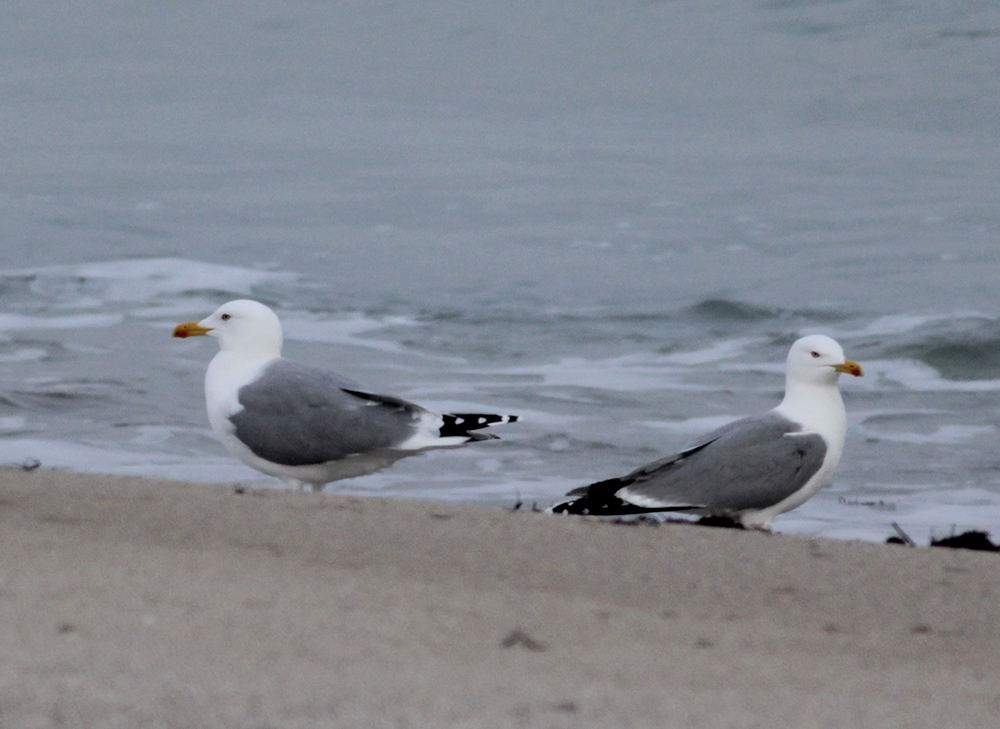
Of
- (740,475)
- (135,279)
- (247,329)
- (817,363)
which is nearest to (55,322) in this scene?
(135,279)

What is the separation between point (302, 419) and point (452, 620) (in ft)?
11.0

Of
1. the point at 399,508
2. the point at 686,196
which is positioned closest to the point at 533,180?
the point at 686,196

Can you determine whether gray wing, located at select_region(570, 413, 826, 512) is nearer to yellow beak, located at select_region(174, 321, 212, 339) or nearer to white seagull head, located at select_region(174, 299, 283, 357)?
A: white seagull head, located at select_region(174, 299, 283, 357)

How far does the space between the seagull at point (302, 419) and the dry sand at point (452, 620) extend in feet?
6.39

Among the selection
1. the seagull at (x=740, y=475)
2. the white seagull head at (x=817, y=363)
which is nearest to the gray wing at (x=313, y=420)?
the seagull at (x=740, y=475)

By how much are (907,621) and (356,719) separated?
1.42m

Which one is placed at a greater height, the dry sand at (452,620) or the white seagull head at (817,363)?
the white seagull head at (817,363)

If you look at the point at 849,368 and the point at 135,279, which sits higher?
the point at 135,279

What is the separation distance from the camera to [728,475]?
18.7 ft

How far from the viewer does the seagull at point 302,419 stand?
20.0 ft

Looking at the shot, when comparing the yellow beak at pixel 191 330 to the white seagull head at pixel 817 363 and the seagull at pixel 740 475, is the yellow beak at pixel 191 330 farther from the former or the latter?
the white seagull head at pixel 817 363

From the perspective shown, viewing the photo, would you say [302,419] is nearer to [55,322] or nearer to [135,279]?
[55,322]

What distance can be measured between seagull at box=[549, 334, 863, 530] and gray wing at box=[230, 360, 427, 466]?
0.93 meters

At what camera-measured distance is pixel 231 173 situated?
19797mm
